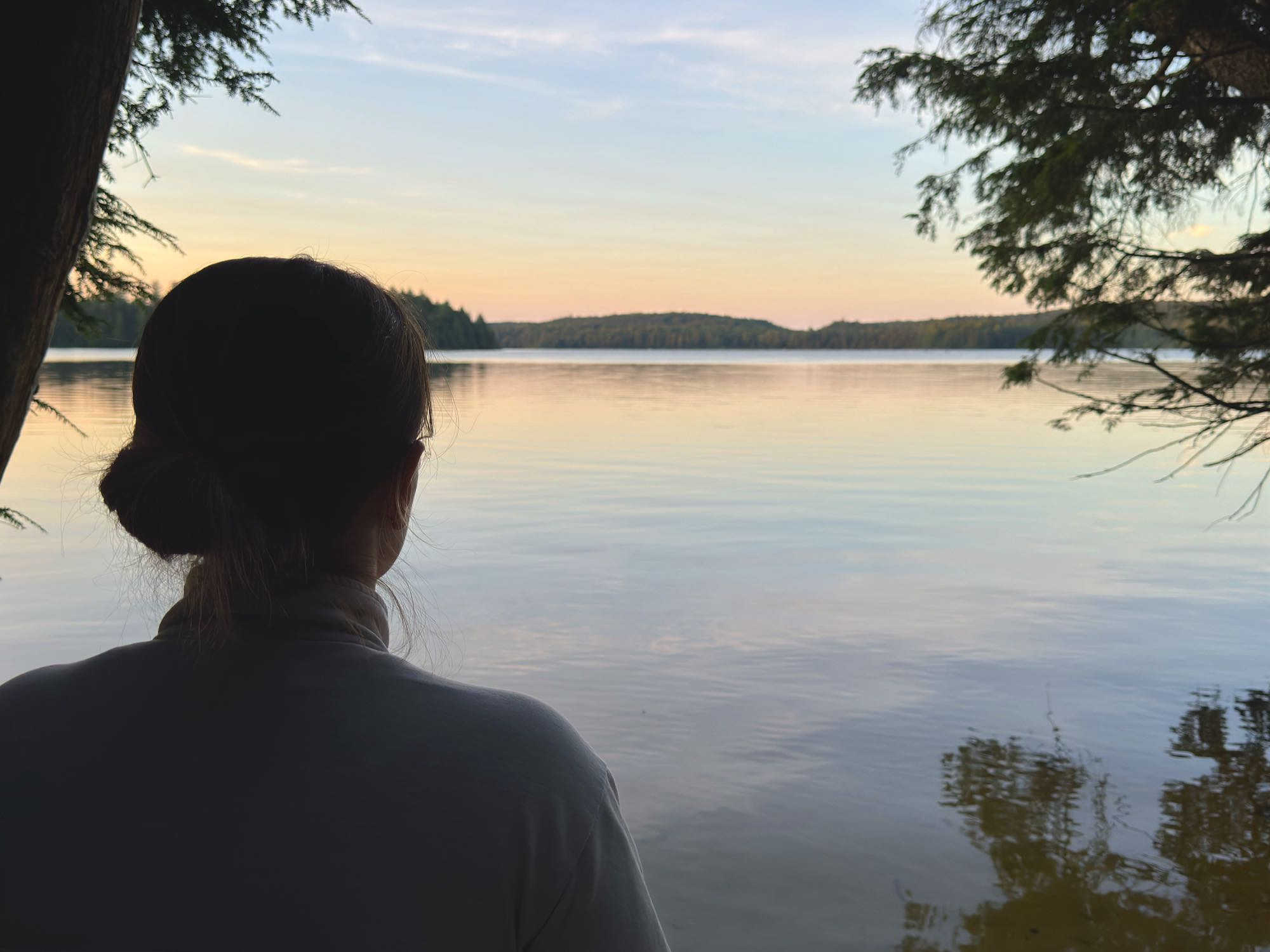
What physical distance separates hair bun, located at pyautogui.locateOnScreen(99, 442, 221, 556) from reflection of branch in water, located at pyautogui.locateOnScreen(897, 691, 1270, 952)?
3.86 metres

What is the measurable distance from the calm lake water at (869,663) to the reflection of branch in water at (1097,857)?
17mm

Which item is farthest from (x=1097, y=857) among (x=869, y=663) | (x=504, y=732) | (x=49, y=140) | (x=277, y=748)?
(x=49, y=140)

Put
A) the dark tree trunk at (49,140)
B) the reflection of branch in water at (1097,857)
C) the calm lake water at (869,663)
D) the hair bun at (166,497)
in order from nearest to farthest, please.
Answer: the hair bun at (166,497)
the dark tree trunk at (49,140)
the reflection of branch in water at (1097,857)
the calm lake water at (869,663)

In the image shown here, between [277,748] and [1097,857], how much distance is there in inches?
192

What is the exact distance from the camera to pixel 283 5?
405 centimetres

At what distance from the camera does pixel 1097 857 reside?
4953mm

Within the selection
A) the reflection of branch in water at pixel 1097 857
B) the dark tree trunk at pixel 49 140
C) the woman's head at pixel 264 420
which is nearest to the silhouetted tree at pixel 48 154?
the dark tree trunk at pixel 49 140

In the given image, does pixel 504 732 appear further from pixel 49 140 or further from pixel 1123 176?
pixel 1123 176

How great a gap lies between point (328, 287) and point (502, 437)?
24.0 metres

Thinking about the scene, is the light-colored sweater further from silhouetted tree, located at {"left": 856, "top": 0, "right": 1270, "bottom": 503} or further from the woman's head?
silhouetted tree, located at {"left": 856, "top": 0, "right": 1270, "bottom": 503}

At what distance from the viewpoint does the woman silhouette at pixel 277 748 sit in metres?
0.96

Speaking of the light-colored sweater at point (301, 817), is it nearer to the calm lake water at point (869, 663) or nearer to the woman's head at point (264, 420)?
the woman's head at point (264, 420)

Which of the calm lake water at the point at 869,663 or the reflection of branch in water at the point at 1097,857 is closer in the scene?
the reflection of branch in water at the point at 1097,857

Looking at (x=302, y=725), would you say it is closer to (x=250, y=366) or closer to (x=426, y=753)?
(x=426, y=753)
